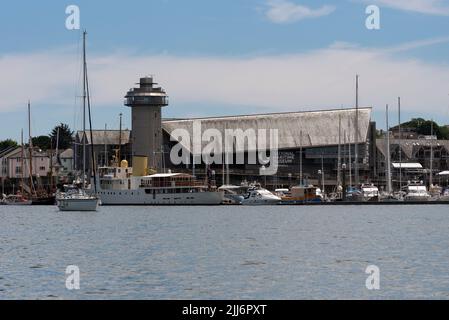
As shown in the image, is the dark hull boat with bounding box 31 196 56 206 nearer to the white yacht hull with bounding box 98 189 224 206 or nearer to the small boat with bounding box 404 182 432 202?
the white yacht hull with bounding box 98 189 224 206

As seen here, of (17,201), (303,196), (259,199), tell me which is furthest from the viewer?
(17,201)

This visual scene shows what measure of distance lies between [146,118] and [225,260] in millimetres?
111058

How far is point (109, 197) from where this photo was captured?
5162 inches

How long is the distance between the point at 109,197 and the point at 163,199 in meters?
7.02

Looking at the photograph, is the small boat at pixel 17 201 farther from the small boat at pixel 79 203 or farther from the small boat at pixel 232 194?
the small boat at pixel 79 203

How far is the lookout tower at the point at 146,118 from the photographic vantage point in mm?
154125

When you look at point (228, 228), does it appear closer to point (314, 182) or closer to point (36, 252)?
point (36, 252)

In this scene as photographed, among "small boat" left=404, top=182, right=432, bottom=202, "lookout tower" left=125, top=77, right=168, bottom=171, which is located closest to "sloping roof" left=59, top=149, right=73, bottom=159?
"lookout tower" left=125, top=77, right=168, bottom=171

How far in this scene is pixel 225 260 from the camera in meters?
44.8

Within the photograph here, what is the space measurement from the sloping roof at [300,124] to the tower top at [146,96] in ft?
27.1

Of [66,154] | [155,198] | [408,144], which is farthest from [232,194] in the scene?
[66,154]

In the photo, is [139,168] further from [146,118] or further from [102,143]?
[102,143]
